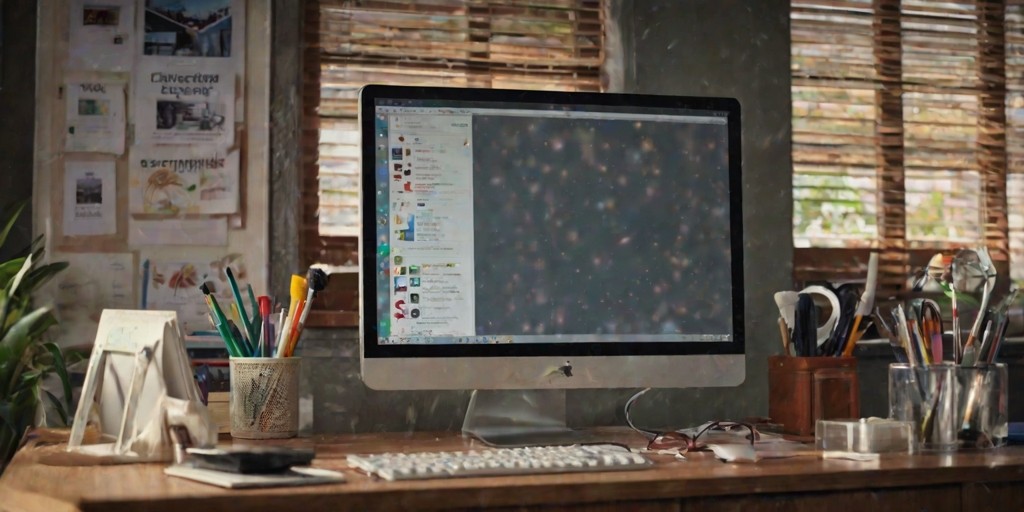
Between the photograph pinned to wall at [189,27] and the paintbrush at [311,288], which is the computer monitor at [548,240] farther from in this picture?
the photograph pinned to wall at [189,27]

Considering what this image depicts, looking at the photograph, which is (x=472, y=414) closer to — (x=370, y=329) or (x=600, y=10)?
(x=370, y=329)

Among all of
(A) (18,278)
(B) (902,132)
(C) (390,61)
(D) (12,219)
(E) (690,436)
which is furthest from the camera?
(B) (902,132)

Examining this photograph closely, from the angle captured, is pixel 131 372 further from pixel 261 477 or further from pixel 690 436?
pixel 690 436

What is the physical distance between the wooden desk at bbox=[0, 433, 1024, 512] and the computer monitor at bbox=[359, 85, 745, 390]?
→ 0.24 m

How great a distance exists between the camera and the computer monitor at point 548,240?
1.51 meters

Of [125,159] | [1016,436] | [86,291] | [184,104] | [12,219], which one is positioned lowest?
[1016,436]

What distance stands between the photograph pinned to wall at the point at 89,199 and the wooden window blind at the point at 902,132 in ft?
4.44

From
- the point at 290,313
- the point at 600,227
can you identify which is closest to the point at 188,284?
the point at 290,313

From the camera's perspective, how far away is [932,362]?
150cm

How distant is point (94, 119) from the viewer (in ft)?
6.23

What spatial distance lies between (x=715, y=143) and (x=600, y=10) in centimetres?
60

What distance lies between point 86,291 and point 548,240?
871mm

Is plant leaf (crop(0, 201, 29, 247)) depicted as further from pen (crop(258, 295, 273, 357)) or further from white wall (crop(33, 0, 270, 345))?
pen (crop(258, 295, 273, 357))

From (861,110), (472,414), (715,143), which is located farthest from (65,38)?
(861,110)
